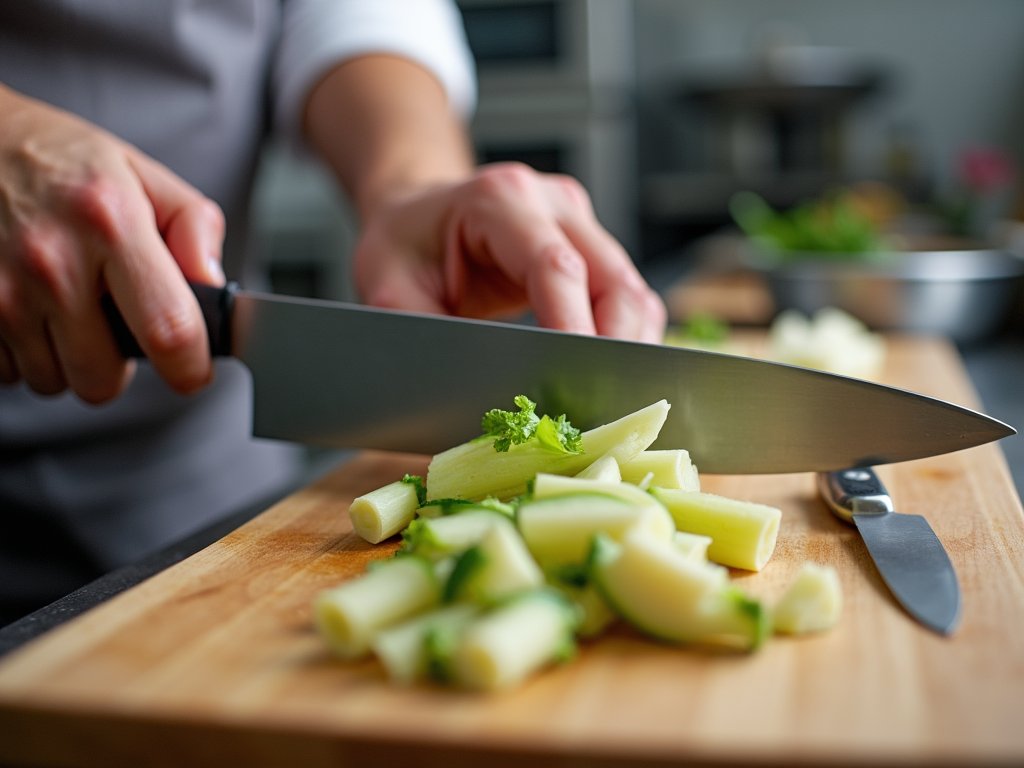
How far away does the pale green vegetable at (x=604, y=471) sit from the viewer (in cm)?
87

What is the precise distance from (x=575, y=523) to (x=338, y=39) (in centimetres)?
123

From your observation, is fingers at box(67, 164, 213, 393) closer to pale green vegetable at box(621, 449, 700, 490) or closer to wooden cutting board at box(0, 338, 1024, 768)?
wooden cutting board at box(0, 338, 1024, 768)

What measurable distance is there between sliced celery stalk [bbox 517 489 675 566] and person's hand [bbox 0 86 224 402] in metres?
0.54

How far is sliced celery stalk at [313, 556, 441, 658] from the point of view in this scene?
680 millimetres

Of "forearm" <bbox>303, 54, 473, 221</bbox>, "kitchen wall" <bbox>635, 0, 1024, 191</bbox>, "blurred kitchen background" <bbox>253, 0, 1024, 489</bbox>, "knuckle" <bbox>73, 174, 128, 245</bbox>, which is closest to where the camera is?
"knuckle" <bbox>73, 174, 128, 245</bbox>

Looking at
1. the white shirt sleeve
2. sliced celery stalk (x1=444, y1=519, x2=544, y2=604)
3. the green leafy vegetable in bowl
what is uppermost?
the white shirt sleeve

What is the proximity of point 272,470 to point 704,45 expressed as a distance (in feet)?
16.6

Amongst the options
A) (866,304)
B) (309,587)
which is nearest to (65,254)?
(309,587)

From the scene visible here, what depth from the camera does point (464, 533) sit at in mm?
773

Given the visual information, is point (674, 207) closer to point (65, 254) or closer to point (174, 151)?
point (174, 151)

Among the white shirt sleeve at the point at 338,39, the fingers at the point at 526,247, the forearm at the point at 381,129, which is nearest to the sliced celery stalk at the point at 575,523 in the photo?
the fingers at the point at 526,247

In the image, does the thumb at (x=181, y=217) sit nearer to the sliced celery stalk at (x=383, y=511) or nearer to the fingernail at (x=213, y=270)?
the fingernail at (x=213, y=270)

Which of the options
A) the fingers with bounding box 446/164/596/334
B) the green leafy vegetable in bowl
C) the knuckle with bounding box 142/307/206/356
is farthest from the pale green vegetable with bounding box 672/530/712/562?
the green leafy vegetable in bowl

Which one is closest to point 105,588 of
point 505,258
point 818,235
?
point 505,258
